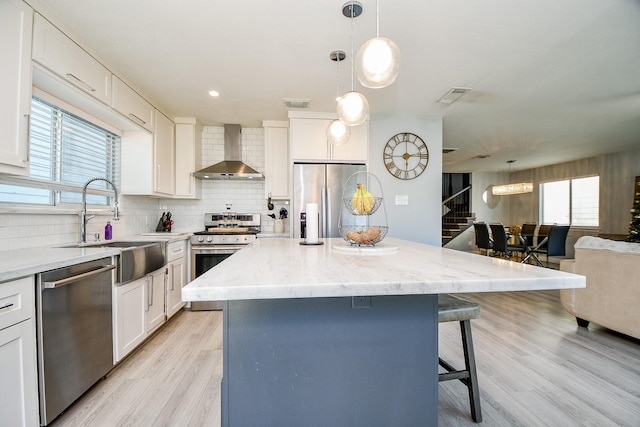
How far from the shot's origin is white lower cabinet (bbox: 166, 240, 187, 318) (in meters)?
3.00

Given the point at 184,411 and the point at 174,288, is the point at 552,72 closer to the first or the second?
the point at 184,411

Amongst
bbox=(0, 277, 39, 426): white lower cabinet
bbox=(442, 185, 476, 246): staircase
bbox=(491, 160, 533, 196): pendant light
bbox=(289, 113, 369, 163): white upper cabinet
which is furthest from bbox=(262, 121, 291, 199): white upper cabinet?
bbox=(491, 160, 533, 196): pendant light

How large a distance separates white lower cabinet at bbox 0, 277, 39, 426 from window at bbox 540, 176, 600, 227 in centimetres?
916

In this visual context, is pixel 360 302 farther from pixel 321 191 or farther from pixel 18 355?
pixel 321 191

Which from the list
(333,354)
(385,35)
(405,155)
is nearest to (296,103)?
(385,35)

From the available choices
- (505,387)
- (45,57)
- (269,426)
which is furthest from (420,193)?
(45,57)

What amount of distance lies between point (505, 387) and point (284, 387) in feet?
5.44

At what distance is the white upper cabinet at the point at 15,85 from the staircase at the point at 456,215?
8006mm

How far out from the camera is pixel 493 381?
196 centimetres

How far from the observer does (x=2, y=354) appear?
1.23 metres

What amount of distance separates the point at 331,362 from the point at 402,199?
122 inches

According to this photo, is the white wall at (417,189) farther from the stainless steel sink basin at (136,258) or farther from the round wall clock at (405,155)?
the stainless steel sink basin at (136,258)

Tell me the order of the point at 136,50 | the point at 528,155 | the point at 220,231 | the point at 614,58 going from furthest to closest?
1. the point at 528,155
2. the point at 220,231
3. the point at 614,58
4. the point at 136,50

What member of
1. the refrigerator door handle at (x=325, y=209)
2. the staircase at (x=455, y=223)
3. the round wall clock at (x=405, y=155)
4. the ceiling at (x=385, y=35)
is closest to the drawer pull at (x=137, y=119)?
the ceiling at (x=385, y=35)
